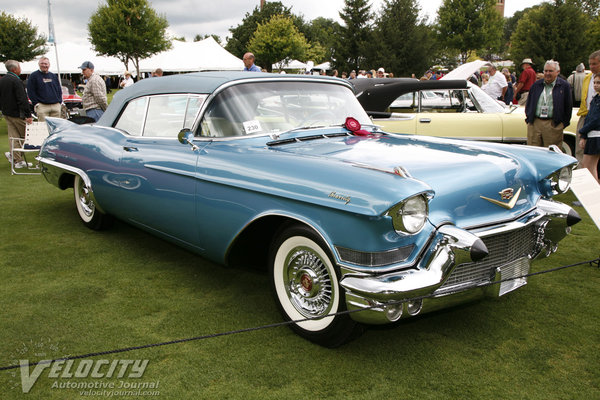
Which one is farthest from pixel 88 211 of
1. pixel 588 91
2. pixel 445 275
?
pixel 588 91

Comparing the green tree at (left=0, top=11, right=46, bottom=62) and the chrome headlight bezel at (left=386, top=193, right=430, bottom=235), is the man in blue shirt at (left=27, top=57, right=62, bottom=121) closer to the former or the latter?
the chrome headlight bezel at (left=386, top=193, right=430, bottom=235)

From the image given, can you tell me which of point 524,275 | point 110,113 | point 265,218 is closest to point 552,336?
point 524,275

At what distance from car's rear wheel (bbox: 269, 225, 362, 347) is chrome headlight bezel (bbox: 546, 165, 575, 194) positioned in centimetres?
176

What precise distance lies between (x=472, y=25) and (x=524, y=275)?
4997 cm

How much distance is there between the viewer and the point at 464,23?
47.2 m

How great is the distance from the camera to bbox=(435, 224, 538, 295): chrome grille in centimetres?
266

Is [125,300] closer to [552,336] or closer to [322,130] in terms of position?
[322,130]

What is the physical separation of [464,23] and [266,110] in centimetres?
4900

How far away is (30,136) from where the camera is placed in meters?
8.29

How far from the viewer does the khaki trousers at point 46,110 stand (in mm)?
9336

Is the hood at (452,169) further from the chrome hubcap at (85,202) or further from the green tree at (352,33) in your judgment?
the green tree at (352,33)

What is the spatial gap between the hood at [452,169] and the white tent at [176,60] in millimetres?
27341

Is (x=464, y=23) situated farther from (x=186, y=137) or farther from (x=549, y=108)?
(x=186, y=137)

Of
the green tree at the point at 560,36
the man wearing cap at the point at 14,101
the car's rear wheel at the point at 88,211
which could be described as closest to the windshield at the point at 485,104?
the car's rear wheel at the point at 88,211
